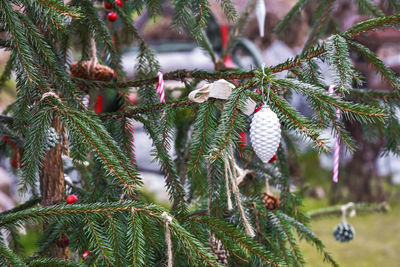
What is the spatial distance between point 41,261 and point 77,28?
476mm

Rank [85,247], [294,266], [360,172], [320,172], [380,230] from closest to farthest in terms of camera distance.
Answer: [85,247]
[294,266]
[380,230]
[360,172]
[320,172]

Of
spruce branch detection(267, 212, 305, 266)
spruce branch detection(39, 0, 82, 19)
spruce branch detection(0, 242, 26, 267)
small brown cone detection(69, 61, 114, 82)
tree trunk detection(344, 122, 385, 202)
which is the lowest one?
tree trunk detection(344, 122, 385, 202)

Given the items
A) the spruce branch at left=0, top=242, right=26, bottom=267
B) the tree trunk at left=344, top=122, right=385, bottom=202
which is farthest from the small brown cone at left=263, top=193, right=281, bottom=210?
the tree trunk at left=344, top=122, right=385, bottom=202

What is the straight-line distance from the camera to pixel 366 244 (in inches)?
86.8

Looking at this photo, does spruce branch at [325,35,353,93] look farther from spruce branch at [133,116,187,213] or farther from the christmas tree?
spruce branch at [133,116,187,213]

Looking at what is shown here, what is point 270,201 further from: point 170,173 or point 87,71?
point 87,71

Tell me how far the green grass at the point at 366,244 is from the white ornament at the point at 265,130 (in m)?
1.40

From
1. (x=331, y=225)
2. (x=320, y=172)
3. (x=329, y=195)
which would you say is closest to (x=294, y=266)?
(x=331, y=225)

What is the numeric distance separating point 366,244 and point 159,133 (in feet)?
6.43

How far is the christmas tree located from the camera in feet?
1.61

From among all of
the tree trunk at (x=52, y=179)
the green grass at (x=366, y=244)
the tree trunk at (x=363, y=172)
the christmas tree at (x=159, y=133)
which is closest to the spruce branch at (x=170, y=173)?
the christmas tree at (x=159, y=133)

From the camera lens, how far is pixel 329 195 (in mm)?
2871

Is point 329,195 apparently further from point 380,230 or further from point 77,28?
point 77,28

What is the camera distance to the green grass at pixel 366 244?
78.1 inches
